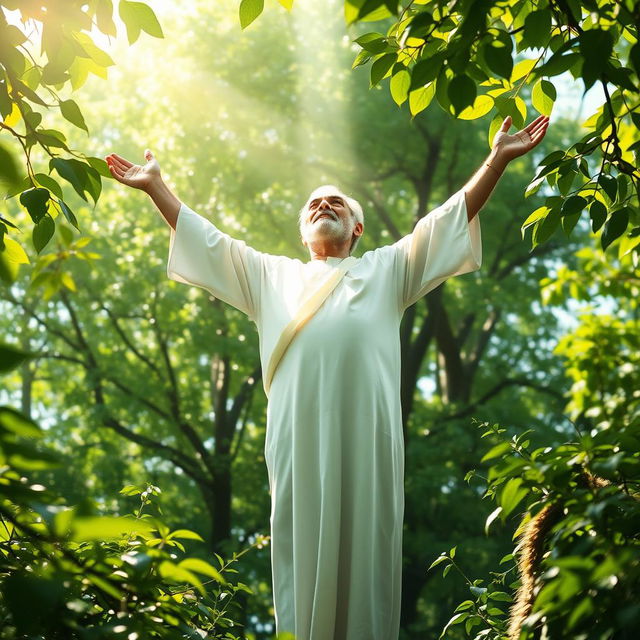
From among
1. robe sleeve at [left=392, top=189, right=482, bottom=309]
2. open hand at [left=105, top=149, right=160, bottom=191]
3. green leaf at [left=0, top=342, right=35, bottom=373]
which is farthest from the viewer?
open hand at [left=105, top=149, right=160, bottom=191]

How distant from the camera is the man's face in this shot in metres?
3.71

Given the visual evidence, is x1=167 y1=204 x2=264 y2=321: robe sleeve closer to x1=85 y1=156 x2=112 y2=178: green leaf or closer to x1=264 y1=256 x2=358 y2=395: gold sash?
x1=264 y1=256 x2=358 y2=395: gold sash

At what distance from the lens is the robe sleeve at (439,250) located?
3412mm

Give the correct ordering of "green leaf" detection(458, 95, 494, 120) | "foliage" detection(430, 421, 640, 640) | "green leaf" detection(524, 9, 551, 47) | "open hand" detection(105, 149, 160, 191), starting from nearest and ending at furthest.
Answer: "foliage" detection(430, 421, 640, 640) < "green leaf" detection(524, 9, 551, 47) < "green leaf" detection(458, 95, 494, 120) < "open hand" detection(105, 149, 160, 191)

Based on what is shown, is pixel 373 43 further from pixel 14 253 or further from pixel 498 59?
pixel 14 253

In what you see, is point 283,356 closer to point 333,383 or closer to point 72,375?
point 333,383

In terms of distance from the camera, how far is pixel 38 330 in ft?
42.7

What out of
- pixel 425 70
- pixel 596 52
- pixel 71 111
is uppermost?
pixel 71 111

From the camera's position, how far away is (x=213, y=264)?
11.9 ft

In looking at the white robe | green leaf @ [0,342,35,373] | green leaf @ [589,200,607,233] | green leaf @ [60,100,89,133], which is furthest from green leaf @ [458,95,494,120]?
green leaf @ [0,342,35,373]

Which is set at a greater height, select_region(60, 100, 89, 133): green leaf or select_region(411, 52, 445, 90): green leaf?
select_region(60, 100, 89, 133): green leaf

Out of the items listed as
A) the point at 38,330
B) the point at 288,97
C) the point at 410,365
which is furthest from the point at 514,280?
the point at 38,330

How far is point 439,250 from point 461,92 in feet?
4.37

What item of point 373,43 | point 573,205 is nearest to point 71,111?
point 373,43
